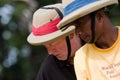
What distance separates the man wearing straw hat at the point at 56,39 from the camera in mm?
5930

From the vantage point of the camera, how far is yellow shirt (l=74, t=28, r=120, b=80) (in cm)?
516

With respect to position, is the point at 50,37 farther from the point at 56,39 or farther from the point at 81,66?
the point at 81,66

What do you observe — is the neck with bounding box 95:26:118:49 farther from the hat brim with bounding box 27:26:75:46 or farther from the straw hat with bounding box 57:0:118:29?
the hat brim with bounding box 27:26:75:46

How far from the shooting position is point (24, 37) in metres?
11.7

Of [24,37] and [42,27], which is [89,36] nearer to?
[42,27]

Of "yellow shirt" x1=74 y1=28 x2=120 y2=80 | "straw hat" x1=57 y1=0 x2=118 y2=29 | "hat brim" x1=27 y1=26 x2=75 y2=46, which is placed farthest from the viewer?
"hat brim" x1=27 y1=26 x2=75 y2=46

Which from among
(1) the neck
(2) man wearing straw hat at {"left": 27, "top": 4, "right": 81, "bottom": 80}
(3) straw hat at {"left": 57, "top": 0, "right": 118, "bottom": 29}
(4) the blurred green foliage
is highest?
(3) straw hat at {"left": 57, "top": 0, "right": 118, "bottom": 29}

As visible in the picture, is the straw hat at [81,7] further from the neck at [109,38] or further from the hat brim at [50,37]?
the hat brim at [50,37]

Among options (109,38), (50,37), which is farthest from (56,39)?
(109,38)

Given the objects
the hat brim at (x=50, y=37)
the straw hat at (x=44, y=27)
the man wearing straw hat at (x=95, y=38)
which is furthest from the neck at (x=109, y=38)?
the straw hat at (x=44, y=27)

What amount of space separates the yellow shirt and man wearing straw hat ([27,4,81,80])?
0.59 m

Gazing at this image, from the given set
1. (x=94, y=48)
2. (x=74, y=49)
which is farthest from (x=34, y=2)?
(x=94, y=48)

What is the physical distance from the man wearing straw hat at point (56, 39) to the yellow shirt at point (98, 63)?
0.59 meters

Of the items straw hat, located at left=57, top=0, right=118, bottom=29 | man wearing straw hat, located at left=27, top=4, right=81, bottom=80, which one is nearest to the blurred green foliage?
man wearing straw hat, located at left=27, top=4, right=81, bottom=80
